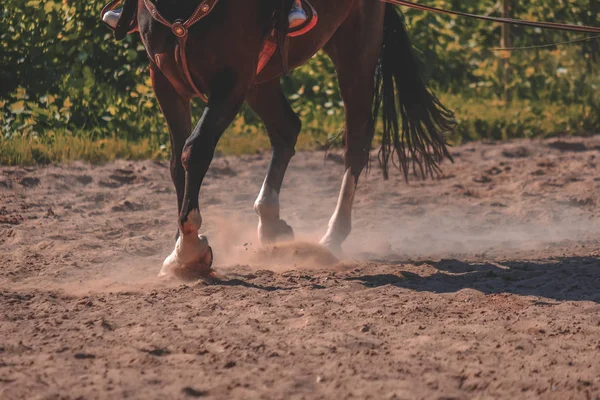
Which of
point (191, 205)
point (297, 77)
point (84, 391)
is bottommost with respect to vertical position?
point (84, 391)

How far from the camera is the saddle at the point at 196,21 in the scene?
455cm

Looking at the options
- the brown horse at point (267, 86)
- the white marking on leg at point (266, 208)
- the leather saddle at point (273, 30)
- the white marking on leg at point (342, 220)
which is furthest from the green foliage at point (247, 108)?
the leather saddle at point (273, 30)

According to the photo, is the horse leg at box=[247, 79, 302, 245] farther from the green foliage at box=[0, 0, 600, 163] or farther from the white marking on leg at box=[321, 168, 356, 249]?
the green foliage at box=[0, 0, 600, 163]

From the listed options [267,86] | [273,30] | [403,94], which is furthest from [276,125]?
[273,30]

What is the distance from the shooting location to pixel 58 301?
4.51 metres

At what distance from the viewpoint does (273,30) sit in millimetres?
4941

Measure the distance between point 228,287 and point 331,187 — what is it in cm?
310

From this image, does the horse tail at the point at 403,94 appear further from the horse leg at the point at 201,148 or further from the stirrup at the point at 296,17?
the horse leg at the point at 201,148

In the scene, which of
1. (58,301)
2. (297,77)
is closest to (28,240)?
(58,301)

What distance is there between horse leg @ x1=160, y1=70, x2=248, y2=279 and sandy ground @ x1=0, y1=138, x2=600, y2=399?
20 centimetres

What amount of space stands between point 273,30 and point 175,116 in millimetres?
666

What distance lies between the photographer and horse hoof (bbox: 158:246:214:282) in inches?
192

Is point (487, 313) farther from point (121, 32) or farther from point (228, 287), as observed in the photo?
point (121, 32)

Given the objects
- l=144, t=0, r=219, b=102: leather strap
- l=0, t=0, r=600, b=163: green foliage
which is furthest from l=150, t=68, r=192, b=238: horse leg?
l=0, t=0, r=600, b=163: green foliage
